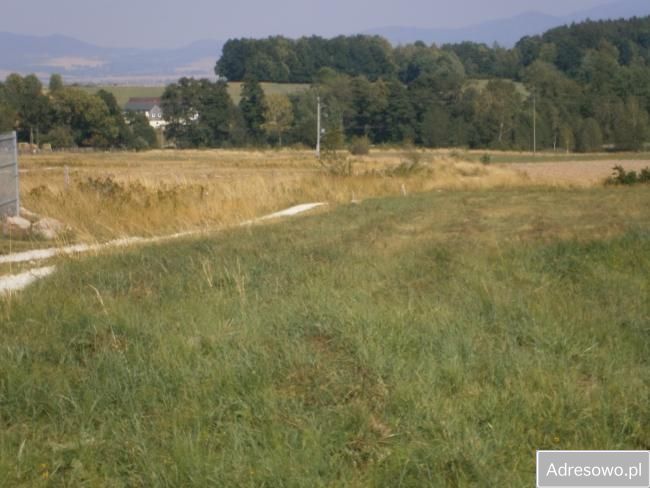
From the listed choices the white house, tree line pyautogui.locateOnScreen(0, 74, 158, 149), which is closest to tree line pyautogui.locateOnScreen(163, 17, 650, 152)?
the white house

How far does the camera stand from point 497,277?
8852mm

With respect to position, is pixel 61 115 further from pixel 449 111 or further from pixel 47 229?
pixel 47 229

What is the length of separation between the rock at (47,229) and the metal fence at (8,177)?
92 cm

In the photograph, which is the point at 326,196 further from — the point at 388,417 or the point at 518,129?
the point at 518,129

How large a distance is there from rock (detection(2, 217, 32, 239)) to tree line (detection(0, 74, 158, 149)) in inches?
1516

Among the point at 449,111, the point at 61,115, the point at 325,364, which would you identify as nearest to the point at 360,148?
Answer: the point at 449,111

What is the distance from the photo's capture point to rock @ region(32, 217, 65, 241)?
14773mm

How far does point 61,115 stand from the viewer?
63.8 metres

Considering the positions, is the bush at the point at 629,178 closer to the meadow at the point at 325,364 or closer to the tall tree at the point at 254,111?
the meadow at the point at 325,364

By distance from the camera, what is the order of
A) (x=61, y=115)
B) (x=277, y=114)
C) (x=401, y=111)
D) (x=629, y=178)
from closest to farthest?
(x=629, y=178)
(x=61, y=115)
(x=401, y=111)
(x=277, y=114)

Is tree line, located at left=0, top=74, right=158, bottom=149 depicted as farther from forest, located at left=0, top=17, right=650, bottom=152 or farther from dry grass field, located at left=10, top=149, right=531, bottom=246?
dry grass field, located at left=10, top=149, right=531, bottom=246

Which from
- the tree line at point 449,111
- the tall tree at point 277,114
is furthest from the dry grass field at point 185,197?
the tall tree at point 277,114

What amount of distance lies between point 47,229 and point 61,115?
51.4 m

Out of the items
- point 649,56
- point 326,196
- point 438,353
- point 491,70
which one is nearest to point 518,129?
point 649,56
